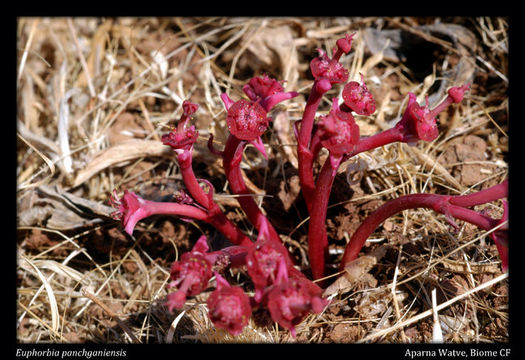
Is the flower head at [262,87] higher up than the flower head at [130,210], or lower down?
higher up

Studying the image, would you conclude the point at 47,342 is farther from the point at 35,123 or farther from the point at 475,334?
the point at 475,334

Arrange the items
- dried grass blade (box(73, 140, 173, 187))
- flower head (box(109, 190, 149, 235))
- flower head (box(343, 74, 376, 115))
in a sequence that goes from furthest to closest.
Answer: dried grass blade (box(73, 140, 173, 187)) < flower head (box(343, 74, 376, 115)) < flower head (box(109, 190, 149, 235))

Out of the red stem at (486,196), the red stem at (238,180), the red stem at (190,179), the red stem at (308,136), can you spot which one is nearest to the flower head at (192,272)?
the red stem at (190,179)

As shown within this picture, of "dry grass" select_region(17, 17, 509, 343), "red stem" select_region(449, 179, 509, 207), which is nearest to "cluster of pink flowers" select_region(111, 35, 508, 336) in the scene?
"red stem" select_region(449, 179, 509, 207)

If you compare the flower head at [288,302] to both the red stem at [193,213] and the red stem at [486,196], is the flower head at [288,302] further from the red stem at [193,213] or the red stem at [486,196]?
the red stem at [486,196]

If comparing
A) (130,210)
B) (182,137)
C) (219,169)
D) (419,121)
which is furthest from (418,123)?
(219,169)

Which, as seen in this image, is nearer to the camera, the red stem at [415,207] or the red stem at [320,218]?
the red stem at [415,207]

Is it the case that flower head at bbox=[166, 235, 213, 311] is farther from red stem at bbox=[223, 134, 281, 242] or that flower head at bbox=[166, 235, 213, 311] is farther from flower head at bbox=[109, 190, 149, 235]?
red stem at bbox=[223, 134, 281, 242]
